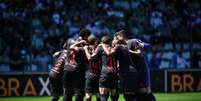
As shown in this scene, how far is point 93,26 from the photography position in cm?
2556

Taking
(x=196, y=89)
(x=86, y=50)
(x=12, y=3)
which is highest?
A: (x=12, y=3)

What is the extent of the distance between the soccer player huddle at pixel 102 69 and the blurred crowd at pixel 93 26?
270 inches

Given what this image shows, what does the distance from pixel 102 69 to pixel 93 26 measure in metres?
9.15

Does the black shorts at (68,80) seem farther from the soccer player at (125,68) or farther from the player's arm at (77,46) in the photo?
the soccer player at (125,68)

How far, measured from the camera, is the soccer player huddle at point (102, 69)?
14875 mm

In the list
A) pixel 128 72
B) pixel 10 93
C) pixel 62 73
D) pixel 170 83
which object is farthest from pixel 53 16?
pixel 128 72

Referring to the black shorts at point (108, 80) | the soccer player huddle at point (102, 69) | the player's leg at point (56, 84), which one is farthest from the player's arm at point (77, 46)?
the player's leg at point (56, 84)

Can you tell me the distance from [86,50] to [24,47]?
8678 millimetres

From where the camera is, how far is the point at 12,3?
26156mm

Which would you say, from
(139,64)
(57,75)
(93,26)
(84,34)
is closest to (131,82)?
(139,64)

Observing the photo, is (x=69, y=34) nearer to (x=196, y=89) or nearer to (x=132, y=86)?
(x=196, y=89)

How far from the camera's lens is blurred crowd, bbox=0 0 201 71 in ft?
79.9

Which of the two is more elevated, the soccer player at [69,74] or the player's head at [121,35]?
the player's head at [121,35]

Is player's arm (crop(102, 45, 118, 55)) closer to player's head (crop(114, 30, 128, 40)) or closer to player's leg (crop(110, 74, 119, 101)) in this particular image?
player's head (crop(114, 30, 128, 40))
